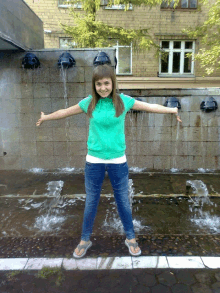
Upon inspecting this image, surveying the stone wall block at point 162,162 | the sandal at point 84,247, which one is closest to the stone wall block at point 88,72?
the stone wall block at point 162,162

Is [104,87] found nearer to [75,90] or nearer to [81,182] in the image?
[81,182]

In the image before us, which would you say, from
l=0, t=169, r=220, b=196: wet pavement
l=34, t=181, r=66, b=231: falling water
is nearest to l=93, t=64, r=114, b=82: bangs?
l=34, t=181, r=66, b=231: falling water

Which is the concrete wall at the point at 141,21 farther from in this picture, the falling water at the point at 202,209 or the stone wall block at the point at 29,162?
the falling water at the point at 202,209

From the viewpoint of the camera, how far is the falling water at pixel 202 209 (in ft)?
12.6

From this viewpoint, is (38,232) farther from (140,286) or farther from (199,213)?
(199,213)

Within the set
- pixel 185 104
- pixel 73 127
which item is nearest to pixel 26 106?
pixel 73 127

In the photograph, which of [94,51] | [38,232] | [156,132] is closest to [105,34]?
[94,51]

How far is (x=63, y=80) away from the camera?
6.51 metres

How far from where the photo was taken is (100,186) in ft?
9.66

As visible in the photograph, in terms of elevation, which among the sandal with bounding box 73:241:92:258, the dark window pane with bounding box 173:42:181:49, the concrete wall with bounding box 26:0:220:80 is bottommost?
the sandal with bounding box 73:241:92:258

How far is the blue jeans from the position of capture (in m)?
2.81

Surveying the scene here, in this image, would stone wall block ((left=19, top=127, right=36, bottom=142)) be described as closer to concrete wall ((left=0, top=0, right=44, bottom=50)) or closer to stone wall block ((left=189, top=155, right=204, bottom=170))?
concrete wall ((left=0, top=0, right=44, bottom=50))

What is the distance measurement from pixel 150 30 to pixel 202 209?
46.3 ft

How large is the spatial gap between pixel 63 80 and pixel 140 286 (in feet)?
17.5
